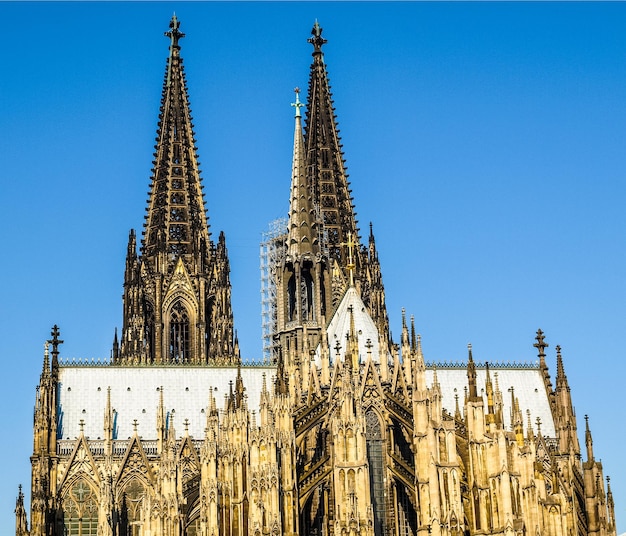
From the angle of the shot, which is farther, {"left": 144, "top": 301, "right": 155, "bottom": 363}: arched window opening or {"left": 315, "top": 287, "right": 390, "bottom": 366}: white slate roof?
{"left": 144, "top": 301, "right": 155, "bottom": 363}: arched window opening

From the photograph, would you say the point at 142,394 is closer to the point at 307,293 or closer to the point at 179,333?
the point at 307,293

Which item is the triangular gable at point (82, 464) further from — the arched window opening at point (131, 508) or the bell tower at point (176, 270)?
the bell tower at point (176, 270)

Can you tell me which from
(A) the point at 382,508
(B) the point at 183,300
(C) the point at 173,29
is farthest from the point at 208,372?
(C) the point at 173,29

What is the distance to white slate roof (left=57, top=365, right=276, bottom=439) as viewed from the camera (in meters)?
74.1

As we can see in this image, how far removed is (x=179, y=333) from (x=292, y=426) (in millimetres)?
25772

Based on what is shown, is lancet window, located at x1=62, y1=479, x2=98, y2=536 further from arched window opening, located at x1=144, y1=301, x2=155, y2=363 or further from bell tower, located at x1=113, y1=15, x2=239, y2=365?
arched window opening, located at x1=144, y1=301, x2=155, y2=363

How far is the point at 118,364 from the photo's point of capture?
78.3m

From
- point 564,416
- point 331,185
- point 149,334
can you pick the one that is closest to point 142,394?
point 149,334

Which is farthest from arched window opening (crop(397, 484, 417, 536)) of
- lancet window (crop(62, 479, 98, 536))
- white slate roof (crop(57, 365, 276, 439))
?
lancet window (crop(62, 479, 98, 536))

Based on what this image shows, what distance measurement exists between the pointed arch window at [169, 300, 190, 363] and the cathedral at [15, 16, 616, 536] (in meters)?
0.08

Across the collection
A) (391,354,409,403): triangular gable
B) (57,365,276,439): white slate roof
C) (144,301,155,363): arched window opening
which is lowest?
(391,354,409,403): triangular gable

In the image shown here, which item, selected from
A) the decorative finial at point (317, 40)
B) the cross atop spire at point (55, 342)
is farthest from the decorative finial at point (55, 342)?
the decorative finial at point (317, 40)

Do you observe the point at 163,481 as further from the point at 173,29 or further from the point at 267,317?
the point at 173,29

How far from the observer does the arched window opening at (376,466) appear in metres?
64.1
